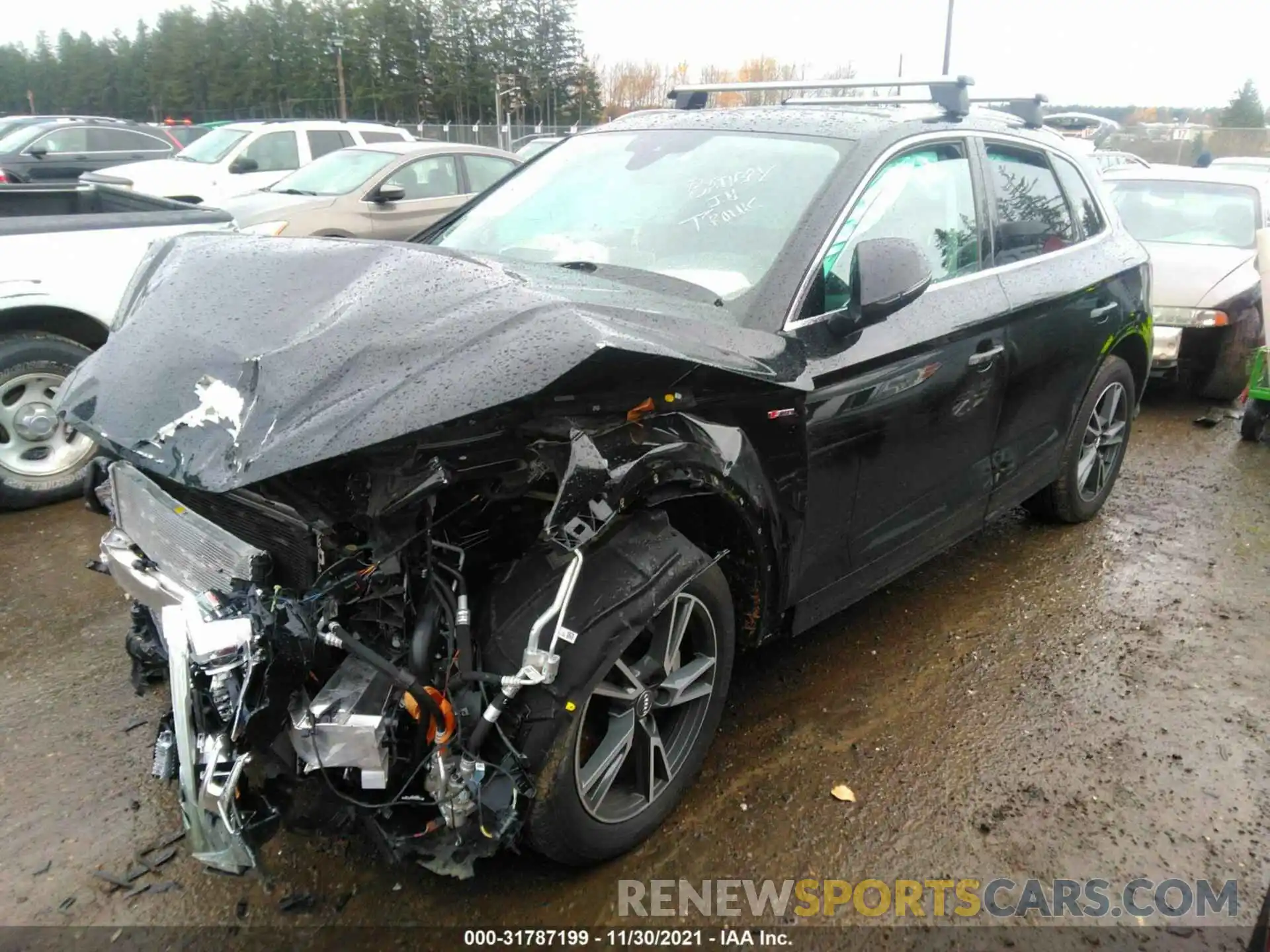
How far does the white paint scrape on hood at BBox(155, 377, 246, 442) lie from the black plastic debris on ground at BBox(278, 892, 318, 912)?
49.4 inches

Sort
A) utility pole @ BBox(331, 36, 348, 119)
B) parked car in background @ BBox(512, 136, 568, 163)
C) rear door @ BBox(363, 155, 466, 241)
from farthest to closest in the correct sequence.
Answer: utility pole @ BBox(331, 36, 348, 119) → rear door @ BBox(363, 155, 466, 241) → parked car in background @ BBox(512, 136, 568, 163)

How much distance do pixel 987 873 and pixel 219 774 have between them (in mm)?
2044

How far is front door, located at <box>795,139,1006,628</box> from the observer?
2.78 meters

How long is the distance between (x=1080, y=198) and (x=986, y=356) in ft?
5.00

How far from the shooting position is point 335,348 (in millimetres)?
2055

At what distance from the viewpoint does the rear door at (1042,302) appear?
358cm

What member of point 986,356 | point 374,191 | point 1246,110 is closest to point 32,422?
point 986,356

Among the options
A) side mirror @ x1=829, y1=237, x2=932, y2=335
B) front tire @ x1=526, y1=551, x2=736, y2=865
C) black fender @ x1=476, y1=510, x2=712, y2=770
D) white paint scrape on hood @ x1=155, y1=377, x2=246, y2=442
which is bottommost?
front tire @ x1=526, y1=551, x2=736, y2=865

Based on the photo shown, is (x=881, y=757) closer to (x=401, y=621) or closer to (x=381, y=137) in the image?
(x=401, y=621)

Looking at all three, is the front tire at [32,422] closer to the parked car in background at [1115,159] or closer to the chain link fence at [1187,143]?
the parked car in background at [1115,159]

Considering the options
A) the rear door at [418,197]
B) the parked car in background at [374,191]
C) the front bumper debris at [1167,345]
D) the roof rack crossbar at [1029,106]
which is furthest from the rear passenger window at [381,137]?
the roof rack crossbar at [1029,106]

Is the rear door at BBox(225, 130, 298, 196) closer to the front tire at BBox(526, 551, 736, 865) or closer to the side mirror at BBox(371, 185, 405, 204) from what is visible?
the side mirror at BBox(371, 185, 405, 204)

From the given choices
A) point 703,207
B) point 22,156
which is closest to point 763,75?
point 22,156

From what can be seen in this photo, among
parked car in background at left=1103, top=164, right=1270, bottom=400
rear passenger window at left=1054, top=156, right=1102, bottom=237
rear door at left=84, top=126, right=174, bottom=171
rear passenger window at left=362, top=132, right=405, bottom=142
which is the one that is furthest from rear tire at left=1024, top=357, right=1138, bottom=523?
rear door at left=84, top=126, right=174, bottom=171
